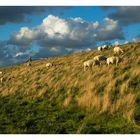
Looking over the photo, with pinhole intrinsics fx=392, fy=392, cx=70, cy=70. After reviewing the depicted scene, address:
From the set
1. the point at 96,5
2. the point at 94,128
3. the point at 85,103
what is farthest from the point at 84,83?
the point at 94,128

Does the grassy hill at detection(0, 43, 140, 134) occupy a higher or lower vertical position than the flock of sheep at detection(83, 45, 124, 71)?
lower

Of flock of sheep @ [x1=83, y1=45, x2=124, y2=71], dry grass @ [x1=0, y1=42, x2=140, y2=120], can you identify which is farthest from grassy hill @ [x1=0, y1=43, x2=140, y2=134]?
flock of sheep @ [x1=83, y1=45, x2=124, y2=71]

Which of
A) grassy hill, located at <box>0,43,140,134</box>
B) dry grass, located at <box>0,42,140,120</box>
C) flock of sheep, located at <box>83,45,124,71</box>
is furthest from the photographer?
flock of sheep, located at <box>83,45,124,71</box>

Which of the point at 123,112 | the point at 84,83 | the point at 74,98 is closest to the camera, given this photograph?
the point at 123,112

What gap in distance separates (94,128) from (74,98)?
5129mm

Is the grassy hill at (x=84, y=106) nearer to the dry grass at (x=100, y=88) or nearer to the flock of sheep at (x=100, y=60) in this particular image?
the dry grass at (x=100, y=88)

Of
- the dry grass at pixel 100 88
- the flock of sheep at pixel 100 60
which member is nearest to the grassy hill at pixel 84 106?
the dry grass at pixel 100 88

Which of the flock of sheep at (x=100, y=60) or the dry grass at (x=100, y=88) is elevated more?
the flock of sheep at (x=100, y=60)

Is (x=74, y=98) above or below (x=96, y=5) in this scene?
below

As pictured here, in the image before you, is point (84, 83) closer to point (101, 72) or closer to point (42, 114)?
point (101, 72)

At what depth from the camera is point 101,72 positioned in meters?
21.9

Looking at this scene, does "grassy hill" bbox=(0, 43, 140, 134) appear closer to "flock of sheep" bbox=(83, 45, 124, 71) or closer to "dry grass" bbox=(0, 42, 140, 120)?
"dry grass" bbox=(0, 42, 140, 120)
